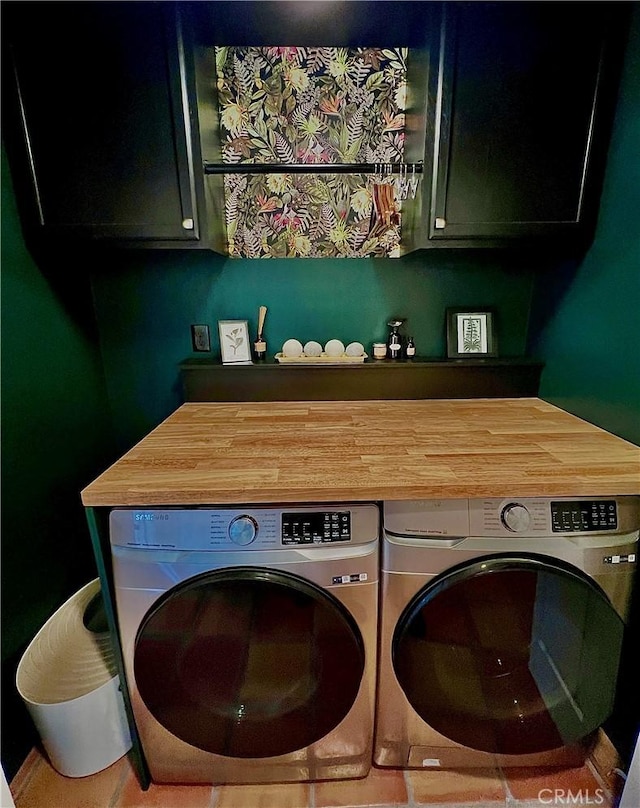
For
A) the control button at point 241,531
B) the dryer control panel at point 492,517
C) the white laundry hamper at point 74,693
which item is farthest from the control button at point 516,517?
the white laundry hamper at point 74,693

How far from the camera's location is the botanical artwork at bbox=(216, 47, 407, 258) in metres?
1.49

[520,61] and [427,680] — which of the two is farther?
[520,61]

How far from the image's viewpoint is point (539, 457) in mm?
1133

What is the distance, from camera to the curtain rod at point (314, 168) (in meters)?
1.38

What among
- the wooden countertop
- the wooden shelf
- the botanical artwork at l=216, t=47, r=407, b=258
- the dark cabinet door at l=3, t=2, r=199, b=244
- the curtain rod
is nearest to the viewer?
the wooden countertop

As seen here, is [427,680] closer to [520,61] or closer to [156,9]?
[520,61]

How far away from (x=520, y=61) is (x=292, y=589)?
63.6 inches

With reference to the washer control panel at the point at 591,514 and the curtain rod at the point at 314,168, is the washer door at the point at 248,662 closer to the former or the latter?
the washer control panel at the point at 591,514

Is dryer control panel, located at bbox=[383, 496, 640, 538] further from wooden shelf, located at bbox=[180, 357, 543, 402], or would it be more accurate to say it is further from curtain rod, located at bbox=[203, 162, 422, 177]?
curtain rod, located at bbox=[203, 162, 422, 177]

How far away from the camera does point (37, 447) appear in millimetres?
1332

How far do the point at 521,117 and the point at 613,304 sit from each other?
0.64 m

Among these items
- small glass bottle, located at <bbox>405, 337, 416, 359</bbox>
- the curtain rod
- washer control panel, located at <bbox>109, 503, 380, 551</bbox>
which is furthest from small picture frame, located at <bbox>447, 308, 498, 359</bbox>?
washer control panel, located at <bbox>109, 503, 380, 551</bbox>

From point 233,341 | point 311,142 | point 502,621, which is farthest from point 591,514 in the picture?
point 311,142

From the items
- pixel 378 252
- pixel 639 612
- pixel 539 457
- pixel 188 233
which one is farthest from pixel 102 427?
pixel 639 612
